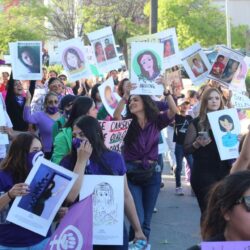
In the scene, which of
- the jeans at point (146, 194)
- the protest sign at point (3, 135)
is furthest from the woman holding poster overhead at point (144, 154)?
the protest sign at point (3, 135)

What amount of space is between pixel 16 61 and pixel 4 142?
2183 millimetres

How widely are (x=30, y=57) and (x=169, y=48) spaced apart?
1871 millimetres

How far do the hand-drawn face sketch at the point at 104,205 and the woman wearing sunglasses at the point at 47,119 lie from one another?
12.5ft

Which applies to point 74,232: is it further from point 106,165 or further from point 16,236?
point 106,165

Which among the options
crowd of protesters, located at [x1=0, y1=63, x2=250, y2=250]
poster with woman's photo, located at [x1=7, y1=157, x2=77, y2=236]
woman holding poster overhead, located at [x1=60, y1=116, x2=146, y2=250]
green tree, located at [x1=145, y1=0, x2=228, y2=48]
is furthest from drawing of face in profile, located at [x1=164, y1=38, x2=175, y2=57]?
green tree, located at [x1=145, y1=0, x2=228, y2=48]

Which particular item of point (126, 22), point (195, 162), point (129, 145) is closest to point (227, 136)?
point (195, 162)

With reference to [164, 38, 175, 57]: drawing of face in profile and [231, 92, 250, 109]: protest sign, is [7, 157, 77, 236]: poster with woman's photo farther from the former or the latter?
[231, 92, 250, 109]: protest sign

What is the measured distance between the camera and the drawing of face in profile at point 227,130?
5.98 meters

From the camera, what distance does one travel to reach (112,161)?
13.9 ft

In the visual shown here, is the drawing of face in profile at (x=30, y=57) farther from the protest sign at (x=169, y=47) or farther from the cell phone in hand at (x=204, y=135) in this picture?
the cell phone in hand at (x=204, y=135)

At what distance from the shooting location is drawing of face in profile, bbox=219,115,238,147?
19.6 feet

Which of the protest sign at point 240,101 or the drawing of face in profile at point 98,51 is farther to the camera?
the drawing of face in profile at point 98,51

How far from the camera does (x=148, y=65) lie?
6863 millimetres

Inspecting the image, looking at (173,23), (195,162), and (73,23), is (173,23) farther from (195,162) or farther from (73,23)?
(195,162)
